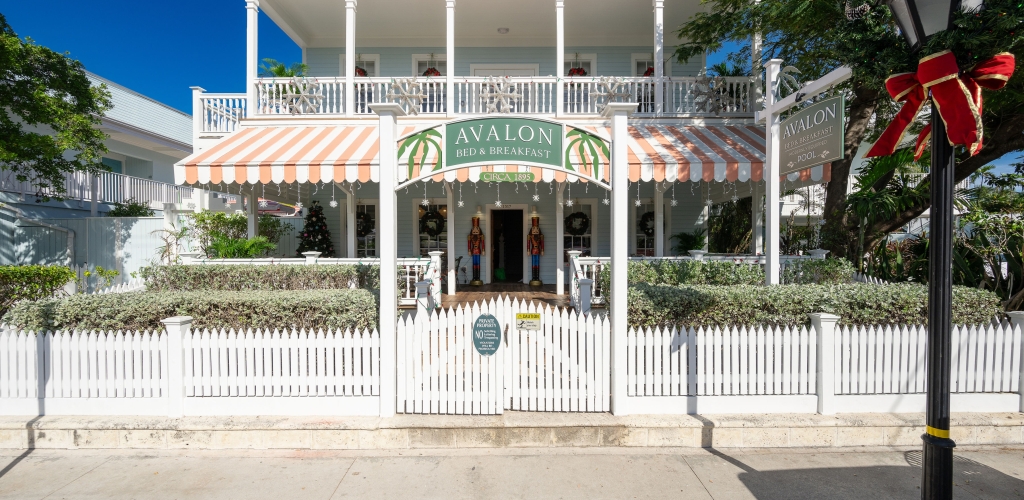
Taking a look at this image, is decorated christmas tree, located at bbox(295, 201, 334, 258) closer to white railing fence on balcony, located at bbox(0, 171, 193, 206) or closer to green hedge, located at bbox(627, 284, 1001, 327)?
white railing fence on balcony, located at bbox(0, 171, 193, 206)

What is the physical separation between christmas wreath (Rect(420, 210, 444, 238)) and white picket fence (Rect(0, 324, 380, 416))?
28.2 feet

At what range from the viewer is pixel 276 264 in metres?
8.84

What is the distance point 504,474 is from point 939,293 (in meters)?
3.16

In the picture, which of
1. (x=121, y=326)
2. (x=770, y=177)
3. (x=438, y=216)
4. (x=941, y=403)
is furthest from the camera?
(x=438, y=216)

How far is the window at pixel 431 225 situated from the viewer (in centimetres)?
1298

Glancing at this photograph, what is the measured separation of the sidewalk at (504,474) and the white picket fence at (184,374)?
16.3 inches

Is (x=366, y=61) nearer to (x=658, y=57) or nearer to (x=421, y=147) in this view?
(x=658, y=57)

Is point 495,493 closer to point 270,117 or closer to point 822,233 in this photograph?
point 822,233

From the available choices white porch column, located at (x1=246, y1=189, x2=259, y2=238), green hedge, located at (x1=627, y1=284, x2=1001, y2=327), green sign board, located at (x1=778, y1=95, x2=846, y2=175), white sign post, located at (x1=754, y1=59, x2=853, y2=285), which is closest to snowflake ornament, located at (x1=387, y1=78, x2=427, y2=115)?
white porch column, located at (x1=246, y1=189, x2=259, y2=238)

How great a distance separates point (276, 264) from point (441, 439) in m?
6.11

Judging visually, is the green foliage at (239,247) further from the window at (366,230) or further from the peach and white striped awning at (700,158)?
the peach and white striped awning at (700,158)

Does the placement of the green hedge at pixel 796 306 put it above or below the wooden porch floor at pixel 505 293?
above

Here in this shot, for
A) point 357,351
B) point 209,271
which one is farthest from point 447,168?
point 209,271

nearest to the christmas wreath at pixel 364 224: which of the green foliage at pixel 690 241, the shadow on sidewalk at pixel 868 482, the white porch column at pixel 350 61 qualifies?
the white porch column at pixel 350 61
